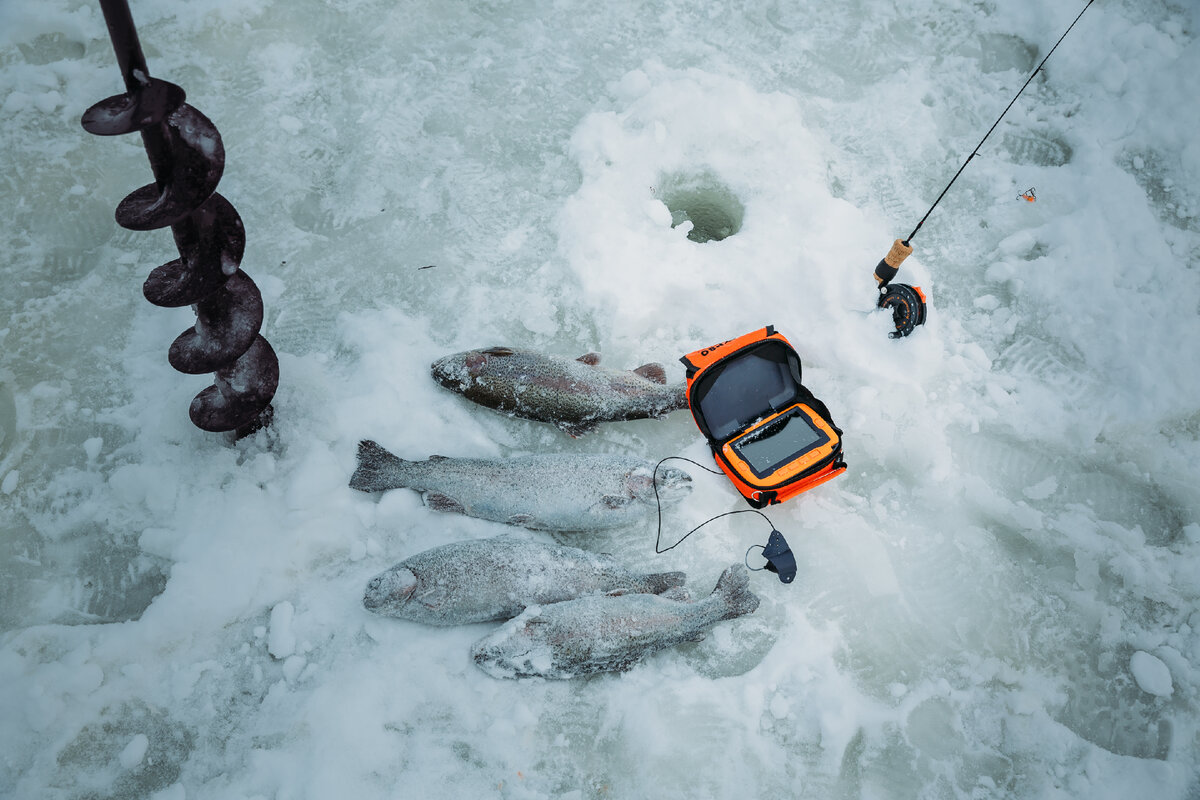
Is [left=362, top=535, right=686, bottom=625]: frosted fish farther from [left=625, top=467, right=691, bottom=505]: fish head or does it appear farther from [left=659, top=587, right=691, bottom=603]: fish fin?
[left=625, top=467, right=691, bottom=505]: fish head

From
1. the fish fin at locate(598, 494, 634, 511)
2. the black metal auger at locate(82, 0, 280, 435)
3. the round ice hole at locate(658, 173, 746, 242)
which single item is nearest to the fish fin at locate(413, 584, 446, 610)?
the fish fin at locate(598, 494, 634, 511)

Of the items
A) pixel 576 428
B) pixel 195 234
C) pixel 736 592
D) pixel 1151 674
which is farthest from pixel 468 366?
pixel 1151 674

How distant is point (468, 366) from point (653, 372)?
3.59 feet

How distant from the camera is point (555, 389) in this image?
4102 millimetres

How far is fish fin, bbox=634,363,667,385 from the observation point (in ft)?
14.1

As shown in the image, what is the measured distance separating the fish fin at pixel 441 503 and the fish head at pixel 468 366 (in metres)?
0.67

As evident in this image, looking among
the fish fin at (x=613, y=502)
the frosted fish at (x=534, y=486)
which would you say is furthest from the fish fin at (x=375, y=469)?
the fish fin at (x=613, y=502)

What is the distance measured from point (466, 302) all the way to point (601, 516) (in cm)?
169

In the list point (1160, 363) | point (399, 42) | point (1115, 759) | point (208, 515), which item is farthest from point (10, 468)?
point (1160, 363)

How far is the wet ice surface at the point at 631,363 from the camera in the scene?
3.40m

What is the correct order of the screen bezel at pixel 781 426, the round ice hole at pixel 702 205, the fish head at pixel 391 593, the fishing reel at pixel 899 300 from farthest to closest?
1. the round ice hole at pixel 702 205
2. the fishing reel at pixel 899 300
3. the screen bezel at pixel 781 426
4. the fish head at pixel 391 593

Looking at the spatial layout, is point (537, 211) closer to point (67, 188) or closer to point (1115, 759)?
point (67, 188)

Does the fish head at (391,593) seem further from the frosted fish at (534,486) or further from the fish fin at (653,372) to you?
the fish fin at (653,372)

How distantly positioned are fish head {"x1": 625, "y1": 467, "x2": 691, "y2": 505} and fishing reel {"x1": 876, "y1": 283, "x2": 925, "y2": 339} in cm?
160
